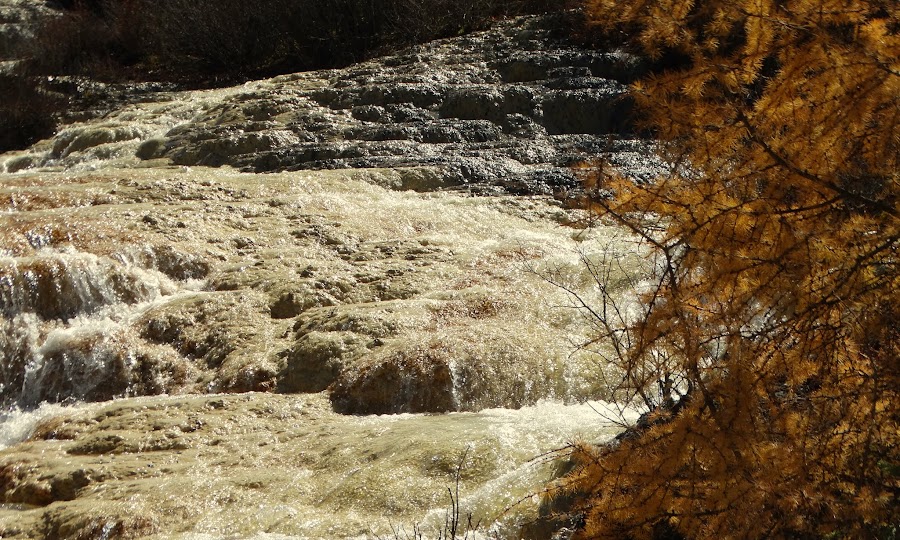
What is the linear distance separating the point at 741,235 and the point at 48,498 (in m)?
4.15

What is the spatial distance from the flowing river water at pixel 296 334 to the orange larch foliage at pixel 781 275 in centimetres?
95

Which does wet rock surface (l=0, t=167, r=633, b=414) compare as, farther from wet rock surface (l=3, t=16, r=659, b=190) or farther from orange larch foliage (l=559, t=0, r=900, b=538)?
orange larch foliage (l=559, t=0, r=900, b=538)

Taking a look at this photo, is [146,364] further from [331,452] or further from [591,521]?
[591,521]

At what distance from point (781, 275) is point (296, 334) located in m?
4.75

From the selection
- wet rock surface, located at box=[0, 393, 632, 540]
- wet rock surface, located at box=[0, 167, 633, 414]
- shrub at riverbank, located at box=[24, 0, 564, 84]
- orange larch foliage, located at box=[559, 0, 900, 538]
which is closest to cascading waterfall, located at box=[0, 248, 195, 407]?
wet rock surface, located at box=[0, 167, 633, 414]

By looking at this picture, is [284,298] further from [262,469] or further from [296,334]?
[262,469]

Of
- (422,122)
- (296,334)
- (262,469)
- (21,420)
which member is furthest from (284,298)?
(422,122)

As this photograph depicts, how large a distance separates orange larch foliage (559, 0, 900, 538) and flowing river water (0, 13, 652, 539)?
0.95 metres

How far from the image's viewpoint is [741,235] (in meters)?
3.17

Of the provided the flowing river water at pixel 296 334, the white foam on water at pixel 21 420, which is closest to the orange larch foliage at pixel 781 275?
the flowing river water at pixel 296 334

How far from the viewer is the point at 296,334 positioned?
23.9 ft

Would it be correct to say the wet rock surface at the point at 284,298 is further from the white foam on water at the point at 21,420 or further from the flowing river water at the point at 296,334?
the white foam on water at the point at 21,420

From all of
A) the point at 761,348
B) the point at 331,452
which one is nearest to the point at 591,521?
the point at 761,348

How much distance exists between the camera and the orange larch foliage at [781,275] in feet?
10.0
